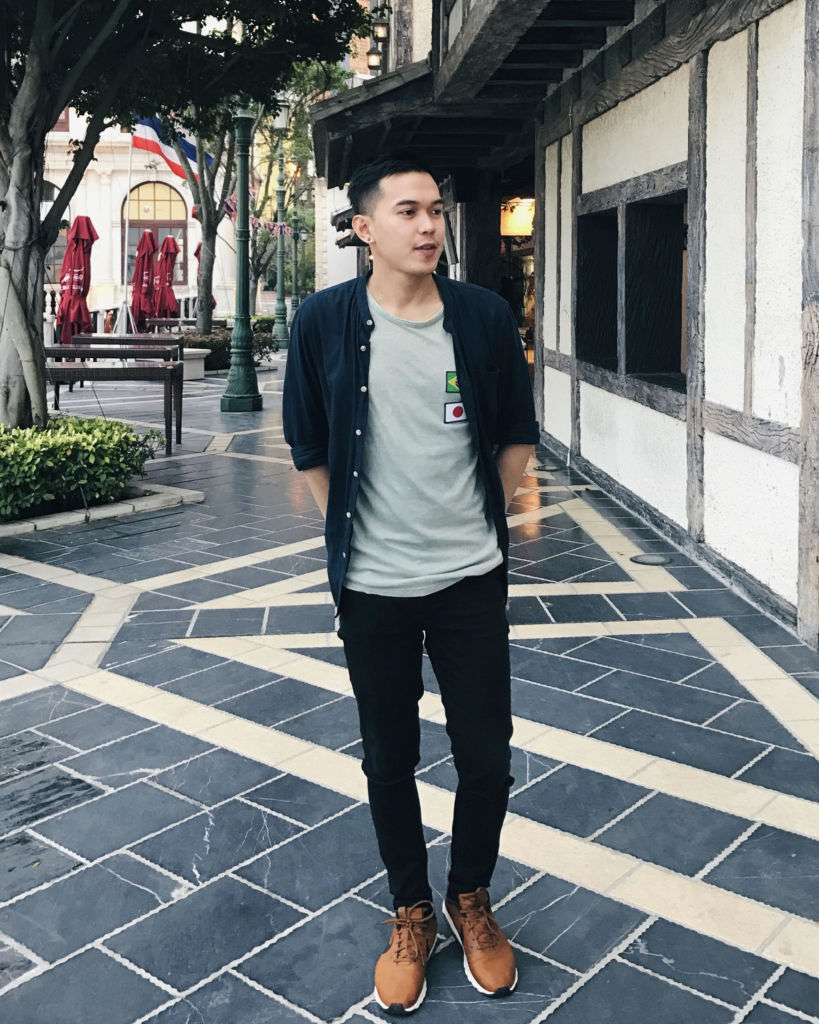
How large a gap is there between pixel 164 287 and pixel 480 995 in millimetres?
22302

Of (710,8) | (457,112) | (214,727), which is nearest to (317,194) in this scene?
(457,112)

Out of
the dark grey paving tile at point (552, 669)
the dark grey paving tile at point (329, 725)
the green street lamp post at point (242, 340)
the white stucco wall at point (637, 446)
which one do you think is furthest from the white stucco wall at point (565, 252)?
the dark grey paving tile at point (329, 725)

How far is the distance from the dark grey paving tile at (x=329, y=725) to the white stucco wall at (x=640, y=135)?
15.6 feet

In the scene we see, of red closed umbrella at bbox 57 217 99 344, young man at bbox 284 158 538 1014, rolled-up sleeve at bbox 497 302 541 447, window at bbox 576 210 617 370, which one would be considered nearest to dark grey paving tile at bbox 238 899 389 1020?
young man at bbox 284 158 538 1014

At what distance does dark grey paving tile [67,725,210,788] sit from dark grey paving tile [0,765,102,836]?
3.2 inches

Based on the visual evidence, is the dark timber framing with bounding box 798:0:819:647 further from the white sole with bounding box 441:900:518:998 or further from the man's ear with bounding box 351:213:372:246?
the man's ear with bounding box 351:213:372:246

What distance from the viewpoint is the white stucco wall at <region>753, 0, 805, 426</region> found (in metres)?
5.99

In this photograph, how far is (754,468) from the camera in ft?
22.0

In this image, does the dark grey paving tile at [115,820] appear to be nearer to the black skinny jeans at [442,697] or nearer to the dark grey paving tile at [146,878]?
the dark grey paving tile at [146,878]

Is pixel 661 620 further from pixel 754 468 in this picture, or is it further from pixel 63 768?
pixel 63 768

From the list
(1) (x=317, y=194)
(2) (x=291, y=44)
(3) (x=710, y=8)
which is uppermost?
(1) (x=317, y=194)

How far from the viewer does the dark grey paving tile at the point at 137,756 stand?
436 centimetres

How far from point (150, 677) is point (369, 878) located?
7.30 ft

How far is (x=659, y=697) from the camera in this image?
5062 millimetres
